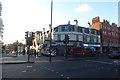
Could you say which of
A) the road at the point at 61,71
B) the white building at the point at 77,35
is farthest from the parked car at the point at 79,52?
the road at the point at 61,71

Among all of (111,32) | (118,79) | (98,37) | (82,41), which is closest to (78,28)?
(82,41)

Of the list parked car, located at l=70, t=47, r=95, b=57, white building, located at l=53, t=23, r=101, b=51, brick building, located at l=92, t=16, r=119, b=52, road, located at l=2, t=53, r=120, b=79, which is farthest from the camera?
brick building, located at l=92, t=16, r=119, b=52

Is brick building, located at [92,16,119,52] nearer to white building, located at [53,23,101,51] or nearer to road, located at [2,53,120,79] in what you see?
white building, located at [53,23,101,51]

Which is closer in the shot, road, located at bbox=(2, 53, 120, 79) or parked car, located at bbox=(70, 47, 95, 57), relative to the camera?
road, located at bbox=(2, 53, 120, 79)

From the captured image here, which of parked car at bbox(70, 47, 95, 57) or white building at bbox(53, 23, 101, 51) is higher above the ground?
white building at bbox(53, 23, 101, 51)

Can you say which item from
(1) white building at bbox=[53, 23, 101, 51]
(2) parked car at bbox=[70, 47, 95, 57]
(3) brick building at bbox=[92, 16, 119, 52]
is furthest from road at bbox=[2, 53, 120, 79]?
(3) brick building at bbox=[92, 16, 119, 52]

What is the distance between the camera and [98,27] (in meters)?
93.1

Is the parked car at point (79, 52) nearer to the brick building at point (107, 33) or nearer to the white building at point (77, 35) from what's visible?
the white building at point (77, 35)

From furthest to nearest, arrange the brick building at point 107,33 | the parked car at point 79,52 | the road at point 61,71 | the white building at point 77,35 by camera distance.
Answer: the brick building at point 107,33 < the white building at point 77,35 < the parked car at point 79,52 < the road at point 61,71

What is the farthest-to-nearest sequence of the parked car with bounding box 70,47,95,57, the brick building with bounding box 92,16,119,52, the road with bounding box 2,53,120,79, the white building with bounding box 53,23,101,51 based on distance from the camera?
the brick building with bounding box 92,16,119,52, the white building with bounding box 53,23,101,51, the parked car with bounding box 70,47,95,57, the road with bounding box 2,53,120,79

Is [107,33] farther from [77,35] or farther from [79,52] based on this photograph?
[79,52]

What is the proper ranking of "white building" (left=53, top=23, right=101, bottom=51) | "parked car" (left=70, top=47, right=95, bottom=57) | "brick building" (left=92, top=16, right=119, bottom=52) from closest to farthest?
"parked car" (left=70, top=47, right=95, bottom=57) < "white building" (left=53, top=23, right=101, bottom=51) < "brick building" (left=92, top=16, right=119, bottom=52)

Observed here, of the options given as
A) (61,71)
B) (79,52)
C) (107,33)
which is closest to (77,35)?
(107,33)

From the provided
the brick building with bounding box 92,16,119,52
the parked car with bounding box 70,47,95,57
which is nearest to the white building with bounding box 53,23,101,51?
the brick building with bounding box 92,16,119,52
